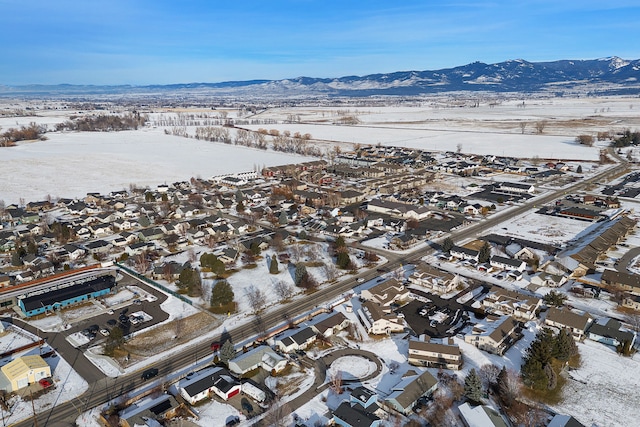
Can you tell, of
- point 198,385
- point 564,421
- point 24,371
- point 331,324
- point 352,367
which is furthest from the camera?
point 331,324

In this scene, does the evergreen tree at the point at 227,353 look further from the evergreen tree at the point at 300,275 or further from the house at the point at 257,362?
the evergreen tree at the point at 300,275

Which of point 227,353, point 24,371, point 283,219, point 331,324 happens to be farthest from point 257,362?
point 283,219

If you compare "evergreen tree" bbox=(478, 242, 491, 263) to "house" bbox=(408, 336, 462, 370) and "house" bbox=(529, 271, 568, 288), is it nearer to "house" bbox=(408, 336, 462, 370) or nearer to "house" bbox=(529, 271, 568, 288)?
"house" bbox=(529, 271, 568, 288)

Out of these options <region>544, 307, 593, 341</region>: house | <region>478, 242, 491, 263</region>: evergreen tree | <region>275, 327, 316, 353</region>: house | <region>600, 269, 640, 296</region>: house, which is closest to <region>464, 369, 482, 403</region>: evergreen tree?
<region>544, 307, 593, 341</region>: house

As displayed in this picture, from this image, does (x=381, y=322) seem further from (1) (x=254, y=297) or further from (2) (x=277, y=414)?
(1) (x=254, y=297)

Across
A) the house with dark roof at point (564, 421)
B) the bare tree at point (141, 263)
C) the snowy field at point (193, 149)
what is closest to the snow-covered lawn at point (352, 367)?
the house with dark roof at point (564, 421)

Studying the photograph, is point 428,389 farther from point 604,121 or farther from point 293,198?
point 604,121

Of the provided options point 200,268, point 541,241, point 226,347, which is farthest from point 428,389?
point 541,241
